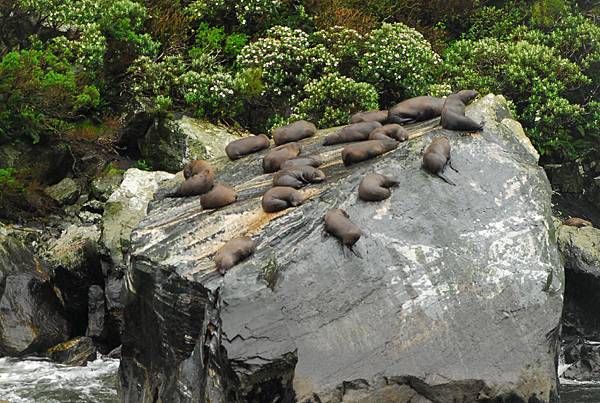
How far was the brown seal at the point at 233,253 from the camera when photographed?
768 centimetres

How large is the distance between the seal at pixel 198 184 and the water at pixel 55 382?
2939mm

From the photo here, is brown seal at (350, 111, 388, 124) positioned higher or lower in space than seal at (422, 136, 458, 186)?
lower

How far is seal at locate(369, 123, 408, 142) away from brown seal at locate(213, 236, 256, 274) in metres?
2.34

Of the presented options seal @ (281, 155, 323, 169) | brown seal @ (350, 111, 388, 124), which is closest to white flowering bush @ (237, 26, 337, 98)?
brown seal @ (350, 111, 388, 124)

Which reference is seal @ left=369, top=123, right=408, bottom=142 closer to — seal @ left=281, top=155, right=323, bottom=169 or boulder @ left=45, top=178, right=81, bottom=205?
seal @ left=281, top=155, right=323, bottom=169

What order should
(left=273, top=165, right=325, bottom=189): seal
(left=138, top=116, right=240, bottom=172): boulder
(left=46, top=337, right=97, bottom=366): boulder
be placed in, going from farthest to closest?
(left=138, top=116, right=240, bottom=172): boulder < (left=46, top=337, right=97, bottom=366): boulder < (left=273, top=165, right=325, bottom=189): seal

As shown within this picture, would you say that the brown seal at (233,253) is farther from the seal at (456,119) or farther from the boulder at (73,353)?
the boulder at (73,353)

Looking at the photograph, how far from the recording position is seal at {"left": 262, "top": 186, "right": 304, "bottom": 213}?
27.7ft

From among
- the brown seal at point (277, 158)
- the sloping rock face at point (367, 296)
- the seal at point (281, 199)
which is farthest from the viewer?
the brown seal at point (277, 158)

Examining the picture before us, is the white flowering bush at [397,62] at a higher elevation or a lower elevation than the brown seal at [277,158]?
lower

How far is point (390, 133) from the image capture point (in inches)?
376

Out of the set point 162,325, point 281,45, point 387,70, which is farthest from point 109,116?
point 162,325

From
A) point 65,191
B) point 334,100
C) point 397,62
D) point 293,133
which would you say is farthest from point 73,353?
point 397,62

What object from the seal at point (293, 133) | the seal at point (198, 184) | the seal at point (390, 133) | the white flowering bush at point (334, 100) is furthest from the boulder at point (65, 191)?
the seal at point (390, 133)
